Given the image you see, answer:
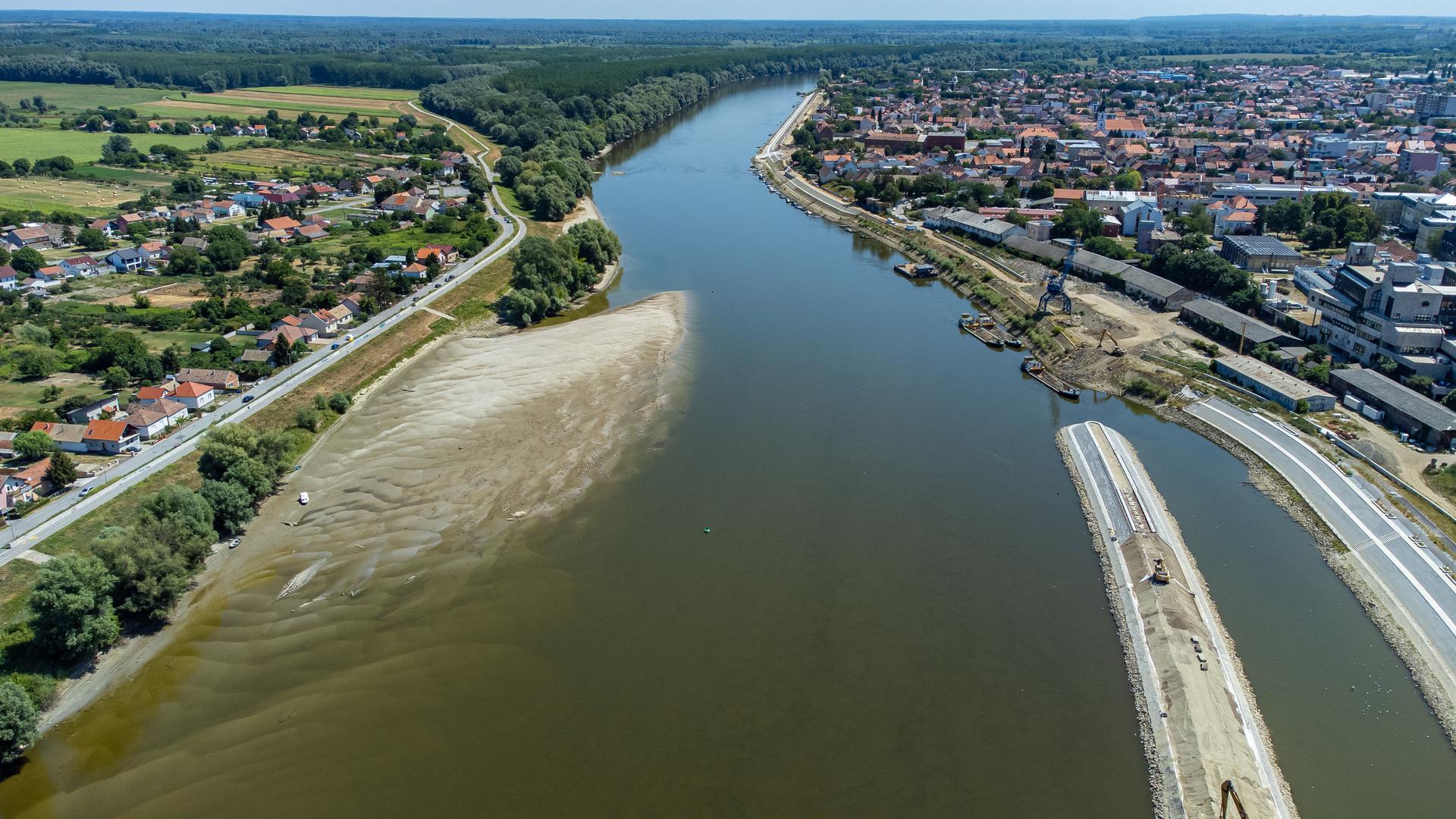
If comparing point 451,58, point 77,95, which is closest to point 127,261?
point 77,95

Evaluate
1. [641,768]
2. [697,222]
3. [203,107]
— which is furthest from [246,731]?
[203,107]

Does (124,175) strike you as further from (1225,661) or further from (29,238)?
(1225,661)

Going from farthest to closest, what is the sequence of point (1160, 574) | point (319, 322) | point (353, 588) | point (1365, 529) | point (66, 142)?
point (66, 142) → point (319, 322) → point (1365, 529) → point (353, 588) → point (1160, 574)

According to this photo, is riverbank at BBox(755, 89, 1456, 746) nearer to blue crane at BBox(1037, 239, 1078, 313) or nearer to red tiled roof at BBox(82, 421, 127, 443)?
blue crane at BBox(1037, 239, 1078, 313)

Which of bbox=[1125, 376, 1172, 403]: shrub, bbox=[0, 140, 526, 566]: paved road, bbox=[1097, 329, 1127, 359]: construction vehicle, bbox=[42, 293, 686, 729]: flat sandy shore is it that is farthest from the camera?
bbox=[1097, 329, 1127, 359]: construction vehicle

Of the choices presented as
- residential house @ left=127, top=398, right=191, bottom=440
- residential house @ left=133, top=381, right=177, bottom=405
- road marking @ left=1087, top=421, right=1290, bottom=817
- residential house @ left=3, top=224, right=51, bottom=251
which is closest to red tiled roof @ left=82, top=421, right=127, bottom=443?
residential house @ left=127, top=398, right=191, bottom=440

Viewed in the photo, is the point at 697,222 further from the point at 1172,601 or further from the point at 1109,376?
the point at 1172,601
